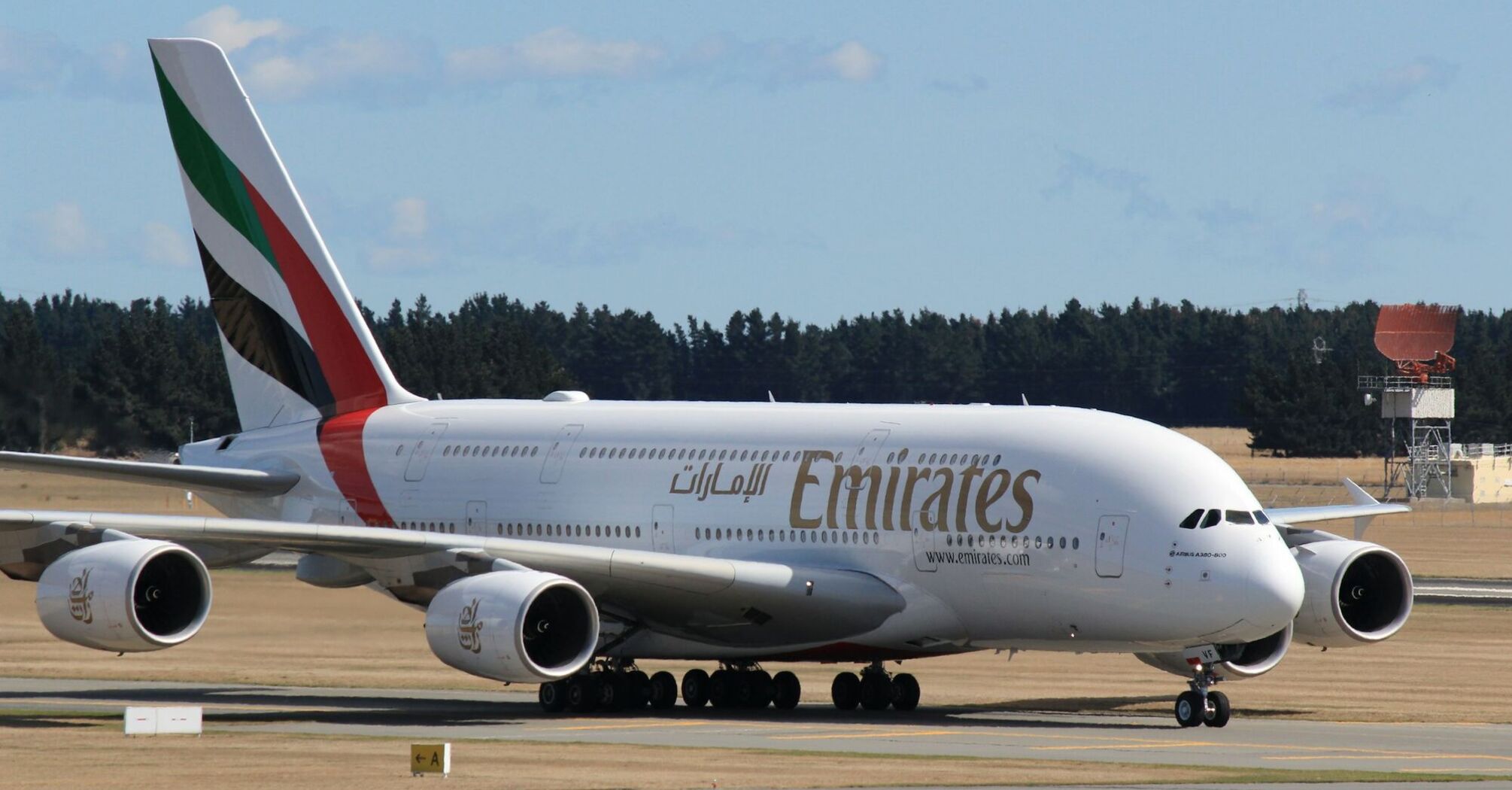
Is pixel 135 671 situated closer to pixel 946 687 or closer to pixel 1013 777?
pixel 946 687

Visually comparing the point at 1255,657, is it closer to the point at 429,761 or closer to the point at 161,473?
Result: the point at 429,761

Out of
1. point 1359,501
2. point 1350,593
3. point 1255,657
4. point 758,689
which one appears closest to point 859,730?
point 758,689

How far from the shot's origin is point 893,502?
33.3 metres

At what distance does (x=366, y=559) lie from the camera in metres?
32.8

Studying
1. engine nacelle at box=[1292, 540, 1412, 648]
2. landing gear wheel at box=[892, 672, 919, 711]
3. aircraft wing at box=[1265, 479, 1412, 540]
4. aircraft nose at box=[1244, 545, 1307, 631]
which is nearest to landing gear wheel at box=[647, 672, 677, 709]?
landing gear wheel at box=[892, 672, 919, 711]

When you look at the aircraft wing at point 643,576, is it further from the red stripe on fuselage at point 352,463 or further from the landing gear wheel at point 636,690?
the red stripe on fuselage at point 352,463

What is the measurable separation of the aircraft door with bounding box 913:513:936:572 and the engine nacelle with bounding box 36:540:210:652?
9484mm

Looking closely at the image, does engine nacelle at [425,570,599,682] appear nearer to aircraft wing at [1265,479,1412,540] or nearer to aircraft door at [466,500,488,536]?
aircraft door at [466,500,488,536]

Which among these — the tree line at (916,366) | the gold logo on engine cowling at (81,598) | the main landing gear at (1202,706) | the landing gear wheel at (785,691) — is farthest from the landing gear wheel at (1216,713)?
the tree line at (916,366)

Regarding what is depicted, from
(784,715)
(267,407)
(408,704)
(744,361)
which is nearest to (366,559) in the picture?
(408,704)

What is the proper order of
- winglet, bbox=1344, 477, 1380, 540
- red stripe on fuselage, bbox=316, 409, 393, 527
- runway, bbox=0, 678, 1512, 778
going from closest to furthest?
runway, bbox=0, 678, 1512, 778, red stripe on fuselage, bbox=316, 409, 393, 527, winglet, bbox=1344, 477, 1380, 540

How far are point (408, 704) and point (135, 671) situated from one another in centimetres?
802

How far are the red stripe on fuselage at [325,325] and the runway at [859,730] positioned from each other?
5.55 m

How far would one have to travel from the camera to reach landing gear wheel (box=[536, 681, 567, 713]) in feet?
112
